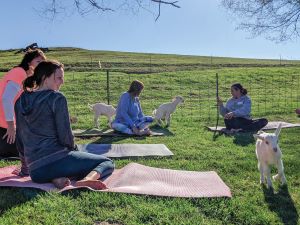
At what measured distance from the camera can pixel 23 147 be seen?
21.3 feet

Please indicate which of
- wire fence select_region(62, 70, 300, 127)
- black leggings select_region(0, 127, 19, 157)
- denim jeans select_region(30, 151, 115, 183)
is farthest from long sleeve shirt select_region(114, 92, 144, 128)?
denim jeans select_region(30, 151, 115, 183)

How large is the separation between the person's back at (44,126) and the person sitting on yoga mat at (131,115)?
4.91 metres

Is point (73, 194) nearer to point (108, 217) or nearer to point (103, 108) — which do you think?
point (108, 217)

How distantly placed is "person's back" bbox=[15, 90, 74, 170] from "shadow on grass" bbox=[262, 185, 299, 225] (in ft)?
8.53

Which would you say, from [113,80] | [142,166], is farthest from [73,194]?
[113,80]

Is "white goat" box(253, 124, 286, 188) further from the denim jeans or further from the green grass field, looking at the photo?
the denim jeans

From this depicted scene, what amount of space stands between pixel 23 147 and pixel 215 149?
399 centimetres

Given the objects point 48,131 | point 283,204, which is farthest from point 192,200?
point 48,131

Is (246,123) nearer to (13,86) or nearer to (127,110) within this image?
(127,110)

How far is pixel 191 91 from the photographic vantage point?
23.7m

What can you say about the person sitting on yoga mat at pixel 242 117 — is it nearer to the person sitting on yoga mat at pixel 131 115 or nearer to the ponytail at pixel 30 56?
the person sitting on yoga mat at pixel 131 115

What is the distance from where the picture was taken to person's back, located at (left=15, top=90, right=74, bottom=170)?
5.95 metres

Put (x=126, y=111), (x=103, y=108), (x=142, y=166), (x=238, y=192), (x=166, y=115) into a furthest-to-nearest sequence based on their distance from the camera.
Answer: (x=166, y=115)
(x=103, y=108)
(x=126, y=111)
(x=142, y=166)
(x=238, y=192)

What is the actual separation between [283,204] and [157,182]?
1.63 meters
